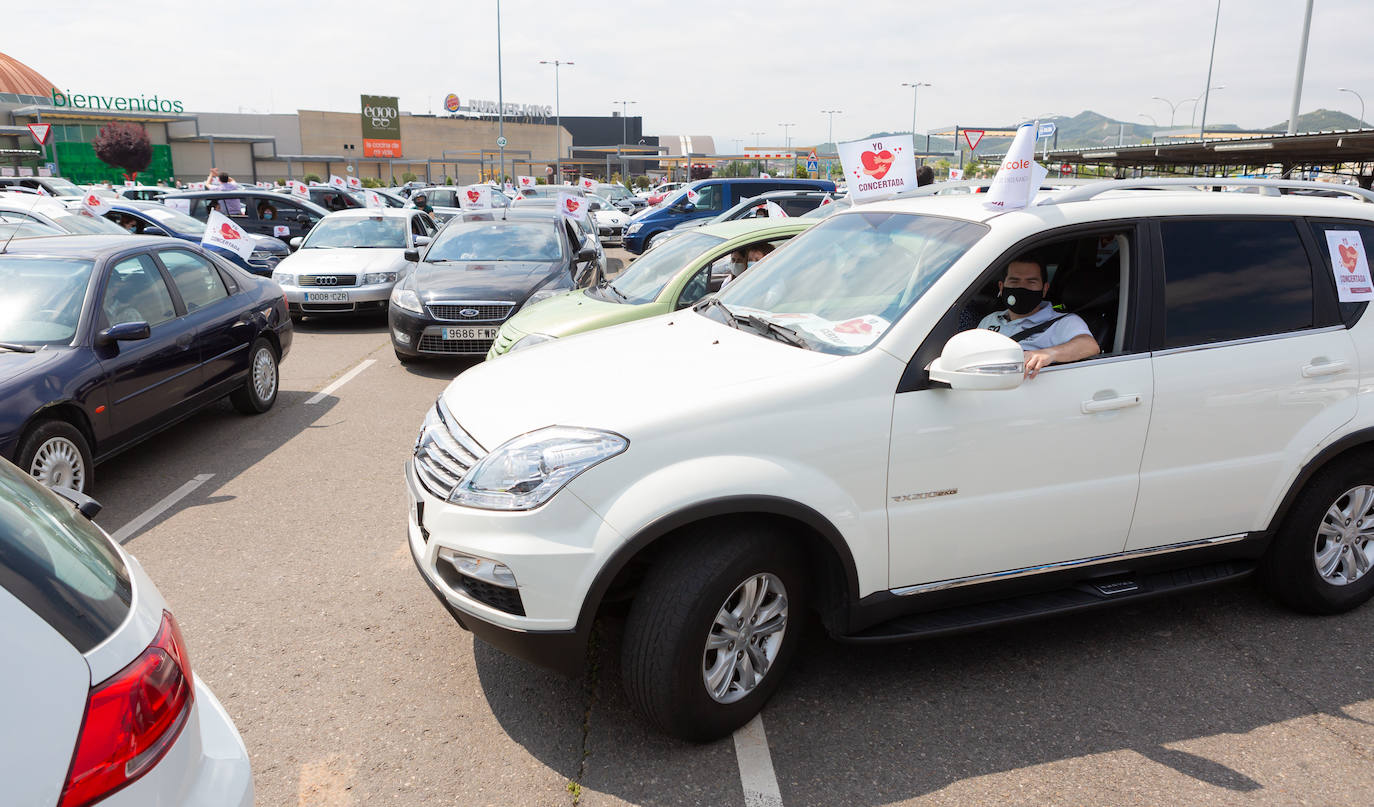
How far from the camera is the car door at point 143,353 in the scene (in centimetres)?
560

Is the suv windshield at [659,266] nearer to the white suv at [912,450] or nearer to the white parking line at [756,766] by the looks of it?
the white suv at [912,450]

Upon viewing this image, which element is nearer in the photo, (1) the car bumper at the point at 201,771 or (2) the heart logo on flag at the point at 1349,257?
(1) the car bumper at the point at 201,771

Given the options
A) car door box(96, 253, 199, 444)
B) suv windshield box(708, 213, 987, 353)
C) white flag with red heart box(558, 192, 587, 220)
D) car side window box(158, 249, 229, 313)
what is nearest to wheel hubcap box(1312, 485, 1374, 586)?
suv windshield box(708, 213, 987, 353)

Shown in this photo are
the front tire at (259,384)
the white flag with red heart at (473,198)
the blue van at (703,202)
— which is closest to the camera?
the front tire at (259,384)

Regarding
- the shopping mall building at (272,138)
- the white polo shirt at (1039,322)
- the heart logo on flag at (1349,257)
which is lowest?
the white polo shirt at (1039,322)

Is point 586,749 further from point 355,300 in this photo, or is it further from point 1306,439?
point 355,300

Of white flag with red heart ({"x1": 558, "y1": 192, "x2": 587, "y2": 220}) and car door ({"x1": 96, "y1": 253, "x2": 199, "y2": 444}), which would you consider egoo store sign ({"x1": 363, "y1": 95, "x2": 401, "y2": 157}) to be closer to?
white flag with red heart ({"x1": 558, "y1": 192, "x2": 587, "y2": 220})

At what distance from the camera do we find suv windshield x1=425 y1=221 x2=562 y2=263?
10.5 m

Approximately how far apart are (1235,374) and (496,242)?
28.6ft

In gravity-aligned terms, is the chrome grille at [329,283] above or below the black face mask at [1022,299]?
below

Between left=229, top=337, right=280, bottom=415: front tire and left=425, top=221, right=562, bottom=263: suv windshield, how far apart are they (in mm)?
3121

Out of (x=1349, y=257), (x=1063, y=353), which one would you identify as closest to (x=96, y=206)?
(x=1063, y=353)

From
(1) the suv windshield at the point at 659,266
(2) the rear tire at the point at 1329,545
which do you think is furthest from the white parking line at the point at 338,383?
(2) the rear tire at the point at 1329,545

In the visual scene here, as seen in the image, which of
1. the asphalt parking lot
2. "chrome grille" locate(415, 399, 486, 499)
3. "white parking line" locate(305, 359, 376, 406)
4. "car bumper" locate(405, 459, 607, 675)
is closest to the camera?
"car bumper" locate(405, 459, 607, 675)
